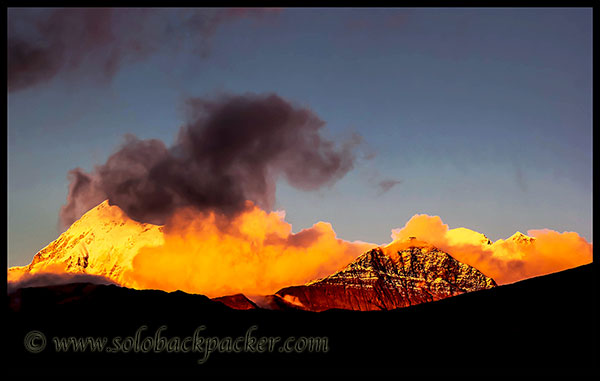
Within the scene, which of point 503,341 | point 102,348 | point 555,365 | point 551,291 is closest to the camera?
point 555,365

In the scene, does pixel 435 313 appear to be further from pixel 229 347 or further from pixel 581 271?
pixel 229 347

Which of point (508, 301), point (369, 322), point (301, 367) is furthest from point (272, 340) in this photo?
point (508, 301)

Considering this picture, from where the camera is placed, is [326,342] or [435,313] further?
[435,313]

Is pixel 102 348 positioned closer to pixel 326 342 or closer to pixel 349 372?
pixel 326 342

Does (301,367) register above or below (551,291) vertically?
below

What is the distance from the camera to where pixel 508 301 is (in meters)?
182

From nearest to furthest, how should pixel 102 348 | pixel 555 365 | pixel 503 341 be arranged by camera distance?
pixel 555 365, pixel 503 341, pixel 102 348

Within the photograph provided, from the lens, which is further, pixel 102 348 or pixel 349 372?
pixel 102 348

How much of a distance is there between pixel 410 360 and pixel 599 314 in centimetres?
4102

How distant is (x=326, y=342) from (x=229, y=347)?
25.5 metres

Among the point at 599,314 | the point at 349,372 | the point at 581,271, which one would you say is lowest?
the point at 349,372

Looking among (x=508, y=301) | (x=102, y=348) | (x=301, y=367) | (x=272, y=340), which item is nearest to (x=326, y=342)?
(x=272, y=340)

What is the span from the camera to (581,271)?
181750 mm

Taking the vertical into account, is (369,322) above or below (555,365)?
above
